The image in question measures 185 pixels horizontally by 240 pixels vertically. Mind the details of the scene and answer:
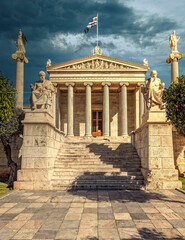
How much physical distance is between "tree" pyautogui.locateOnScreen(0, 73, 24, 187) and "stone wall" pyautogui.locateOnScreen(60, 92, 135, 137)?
52.9 ft

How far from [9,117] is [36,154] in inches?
106

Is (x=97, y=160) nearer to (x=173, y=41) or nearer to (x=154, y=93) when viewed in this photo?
(x=154, y=93)

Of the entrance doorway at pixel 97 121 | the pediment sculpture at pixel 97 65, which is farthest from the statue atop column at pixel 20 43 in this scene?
the entrance doorway at pixel 97 121

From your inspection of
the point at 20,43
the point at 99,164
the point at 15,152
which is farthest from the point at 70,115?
the point at 99,164

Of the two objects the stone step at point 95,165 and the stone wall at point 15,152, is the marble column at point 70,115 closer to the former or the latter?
the stone wall at point 15,152

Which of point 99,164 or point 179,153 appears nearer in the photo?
point 99,164

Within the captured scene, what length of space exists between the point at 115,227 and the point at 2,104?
26.1 ft

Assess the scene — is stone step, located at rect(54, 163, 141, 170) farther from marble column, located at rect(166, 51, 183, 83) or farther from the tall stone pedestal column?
marble column, located at rect(166, 51, 183, 83)

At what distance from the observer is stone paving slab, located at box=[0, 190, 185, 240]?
4.47 metres

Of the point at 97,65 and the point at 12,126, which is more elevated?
the point at 97,65

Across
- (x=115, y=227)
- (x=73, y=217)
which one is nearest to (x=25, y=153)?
(x=73, y=217)

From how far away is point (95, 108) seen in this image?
1219 inches

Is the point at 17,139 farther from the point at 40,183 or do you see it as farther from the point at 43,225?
the point at 43,225

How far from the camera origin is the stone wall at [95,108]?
30609mm
